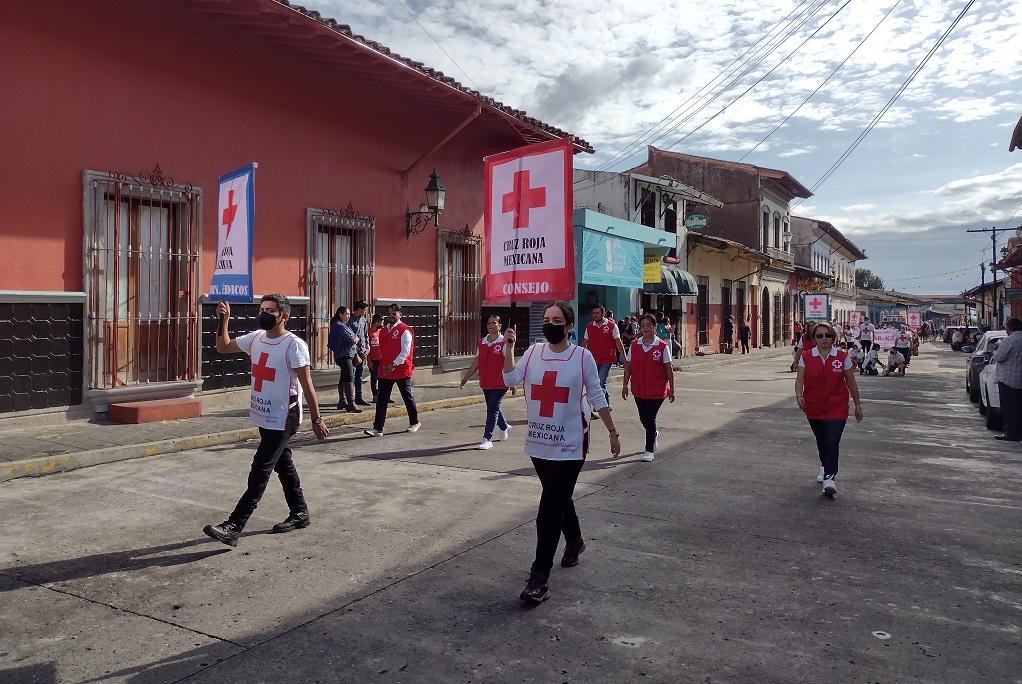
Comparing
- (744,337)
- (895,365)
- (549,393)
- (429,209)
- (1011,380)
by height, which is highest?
(429,209)

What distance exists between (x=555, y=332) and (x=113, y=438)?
632 cm

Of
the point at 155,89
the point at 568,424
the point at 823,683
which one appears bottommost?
the point at 823,683

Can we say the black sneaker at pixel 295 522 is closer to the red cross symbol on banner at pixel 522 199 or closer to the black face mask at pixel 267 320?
the black face mask at pixel 267 320

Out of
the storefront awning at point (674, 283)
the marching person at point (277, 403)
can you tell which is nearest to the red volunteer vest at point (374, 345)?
the marching person at point (277, 403)

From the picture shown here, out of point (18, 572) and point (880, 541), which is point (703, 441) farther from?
point (18, 572)

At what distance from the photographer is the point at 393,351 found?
9.38m

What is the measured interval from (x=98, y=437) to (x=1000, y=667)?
8537 mm

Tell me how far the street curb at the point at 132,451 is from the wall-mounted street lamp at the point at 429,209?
5.13m

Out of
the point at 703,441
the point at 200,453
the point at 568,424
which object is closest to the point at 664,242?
the point at 703,441

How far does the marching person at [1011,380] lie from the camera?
976cm

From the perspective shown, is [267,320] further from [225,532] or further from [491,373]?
[491,373]

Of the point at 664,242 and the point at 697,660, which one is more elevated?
the point at 664,242

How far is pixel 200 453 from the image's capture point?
27.4ft

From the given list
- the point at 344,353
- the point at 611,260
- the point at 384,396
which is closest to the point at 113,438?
the point at 384,396
